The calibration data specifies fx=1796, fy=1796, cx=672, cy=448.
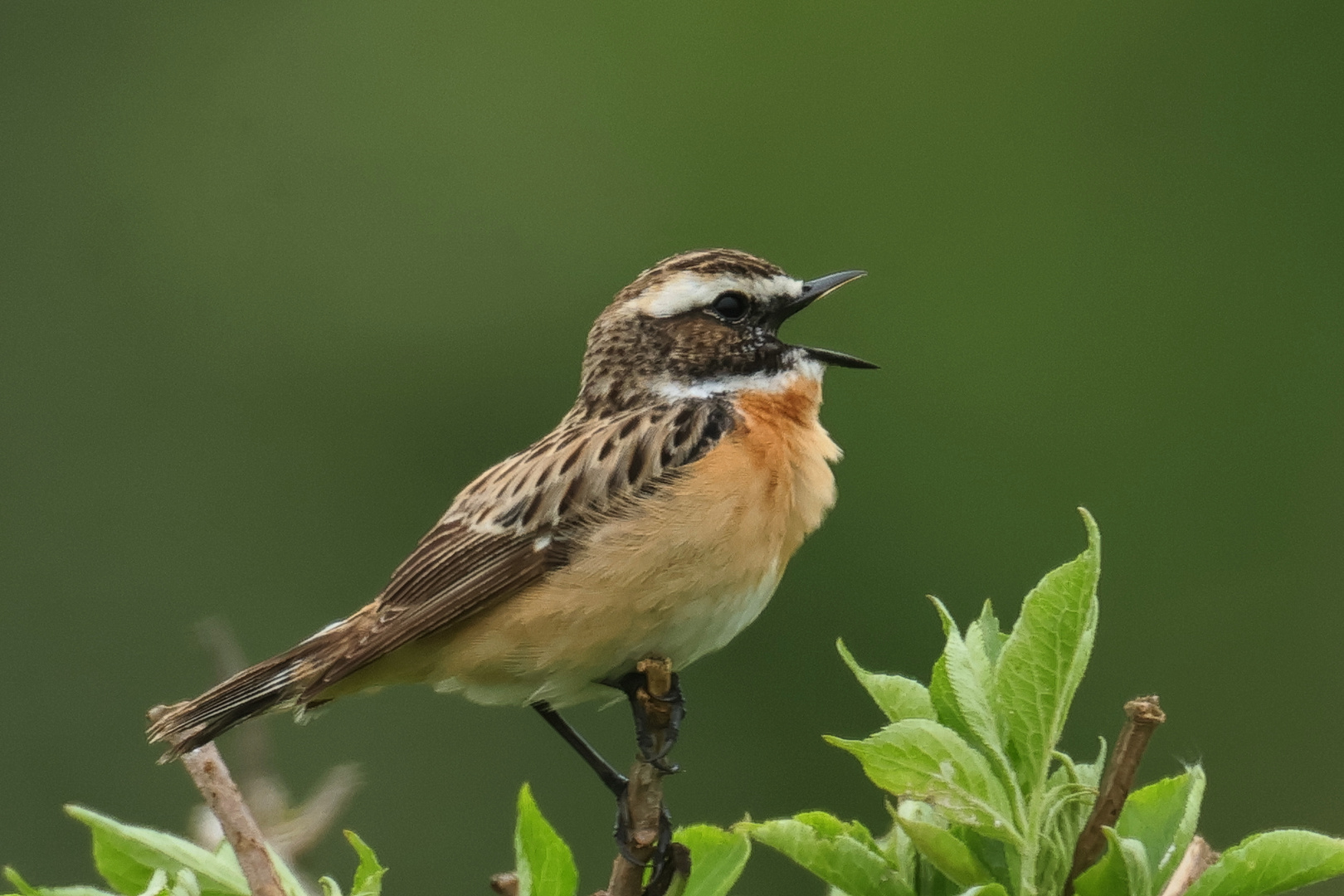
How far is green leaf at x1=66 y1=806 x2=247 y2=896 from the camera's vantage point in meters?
3.12

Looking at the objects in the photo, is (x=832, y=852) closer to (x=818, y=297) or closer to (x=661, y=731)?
(x=661, y=731)

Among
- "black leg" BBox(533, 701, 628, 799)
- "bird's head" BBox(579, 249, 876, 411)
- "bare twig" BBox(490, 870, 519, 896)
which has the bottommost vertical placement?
"black leg" BBox(533, 701, 628, 799)

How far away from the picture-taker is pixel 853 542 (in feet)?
36.8

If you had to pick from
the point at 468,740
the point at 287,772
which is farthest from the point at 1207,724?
the point at 287,772

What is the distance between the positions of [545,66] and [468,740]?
5.73 metres

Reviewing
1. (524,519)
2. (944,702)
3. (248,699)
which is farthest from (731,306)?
(944,702)

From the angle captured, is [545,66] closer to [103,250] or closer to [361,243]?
[361,243]

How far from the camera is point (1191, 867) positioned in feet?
9.19

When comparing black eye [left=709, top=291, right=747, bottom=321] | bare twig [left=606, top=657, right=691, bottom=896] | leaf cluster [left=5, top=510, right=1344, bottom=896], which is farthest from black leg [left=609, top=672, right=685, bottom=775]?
black eye [left=709, top=291, right=747, bottom=321]

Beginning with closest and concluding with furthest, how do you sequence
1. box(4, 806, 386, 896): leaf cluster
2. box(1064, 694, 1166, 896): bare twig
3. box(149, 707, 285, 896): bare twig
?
box(1064, 694, 1166, 896): bare twig → box(149, 707, 285, 896): bare twig → box(4, 806, 386, 896): leaf cluster

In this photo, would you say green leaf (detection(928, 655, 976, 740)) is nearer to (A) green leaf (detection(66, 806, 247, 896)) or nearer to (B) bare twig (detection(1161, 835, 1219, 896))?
(B) bare twig (detection(1161, 835, 1219, 896))

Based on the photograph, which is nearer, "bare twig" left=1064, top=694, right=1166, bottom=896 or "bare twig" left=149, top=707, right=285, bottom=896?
"bare twig" left=1064, top=694, right=1166, bottom=896

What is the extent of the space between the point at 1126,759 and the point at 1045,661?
258 mm

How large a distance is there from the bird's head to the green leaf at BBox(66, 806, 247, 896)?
263 centimetres
